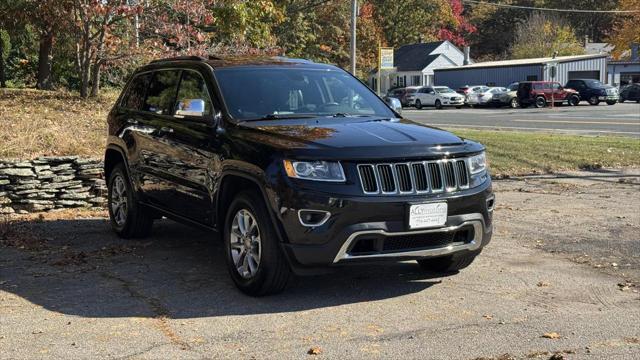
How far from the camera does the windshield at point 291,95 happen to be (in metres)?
6.40

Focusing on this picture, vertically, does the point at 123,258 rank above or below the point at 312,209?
below

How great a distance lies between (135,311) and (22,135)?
6491 millimetres

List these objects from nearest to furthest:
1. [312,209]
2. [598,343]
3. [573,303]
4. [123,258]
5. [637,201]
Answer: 1. [598,343]
2. [312,209]
3. [573,303]
4. [123,258]
5. [637,201]

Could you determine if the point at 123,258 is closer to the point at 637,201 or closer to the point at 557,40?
the point at 637,201

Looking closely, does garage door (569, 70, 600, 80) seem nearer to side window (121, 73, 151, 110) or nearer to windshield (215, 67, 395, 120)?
side window (121, 73, 151, 110)

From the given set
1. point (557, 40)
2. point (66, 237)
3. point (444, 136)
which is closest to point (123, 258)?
point (66, 237)

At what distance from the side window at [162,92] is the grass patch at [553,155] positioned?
7.40 meters

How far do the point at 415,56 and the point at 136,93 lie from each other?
66.7m

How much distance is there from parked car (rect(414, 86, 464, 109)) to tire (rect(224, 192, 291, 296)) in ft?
149

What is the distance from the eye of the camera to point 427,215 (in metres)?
5.39

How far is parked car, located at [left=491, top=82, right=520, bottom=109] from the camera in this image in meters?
46.3

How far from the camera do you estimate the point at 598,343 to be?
15.4ft

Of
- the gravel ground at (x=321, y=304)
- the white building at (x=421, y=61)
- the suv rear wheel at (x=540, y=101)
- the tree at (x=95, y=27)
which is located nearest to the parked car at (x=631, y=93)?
the suv rear wheel at (x=540, y=101)

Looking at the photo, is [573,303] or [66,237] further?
[66,237]
